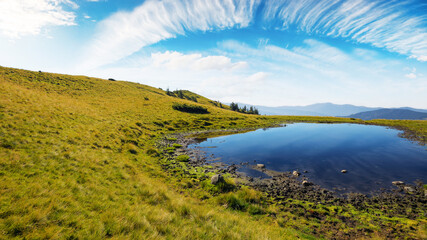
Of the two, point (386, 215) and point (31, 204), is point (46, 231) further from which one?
point (386, 215)

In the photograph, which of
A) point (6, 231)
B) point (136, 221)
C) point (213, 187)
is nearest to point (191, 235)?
point (136, 221)

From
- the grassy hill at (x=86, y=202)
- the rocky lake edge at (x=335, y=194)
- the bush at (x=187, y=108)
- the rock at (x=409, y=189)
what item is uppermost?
the bush at (x=187, y=108)

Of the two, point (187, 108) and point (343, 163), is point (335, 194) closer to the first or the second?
point (343, 163)

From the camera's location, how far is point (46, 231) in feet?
15.8

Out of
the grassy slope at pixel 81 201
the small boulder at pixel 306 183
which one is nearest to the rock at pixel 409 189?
the small boulder at pixel 306 183

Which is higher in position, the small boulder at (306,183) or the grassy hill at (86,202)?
the grassy hill at (86,202)

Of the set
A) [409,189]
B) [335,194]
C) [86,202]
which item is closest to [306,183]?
[335,194]

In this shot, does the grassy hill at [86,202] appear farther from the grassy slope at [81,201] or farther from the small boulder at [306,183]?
the small boulder at [306,183]

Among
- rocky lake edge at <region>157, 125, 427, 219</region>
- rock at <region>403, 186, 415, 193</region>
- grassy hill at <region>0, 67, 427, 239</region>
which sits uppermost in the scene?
grassy hill at <region>0, 67, 427, 239</region>

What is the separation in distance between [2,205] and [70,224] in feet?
7.64

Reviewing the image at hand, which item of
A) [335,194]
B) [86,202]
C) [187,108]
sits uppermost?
[187,108]

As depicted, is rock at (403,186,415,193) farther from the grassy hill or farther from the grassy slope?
the grassy slope

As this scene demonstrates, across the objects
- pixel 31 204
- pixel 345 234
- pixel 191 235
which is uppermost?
pixel 31 204

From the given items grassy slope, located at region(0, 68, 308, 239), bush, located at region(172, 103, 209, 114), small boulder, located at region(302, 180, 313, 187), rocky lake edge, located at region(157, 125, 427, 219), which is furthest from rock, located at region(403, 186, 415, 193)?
bush, located at region(172, 103, 209, 114)
